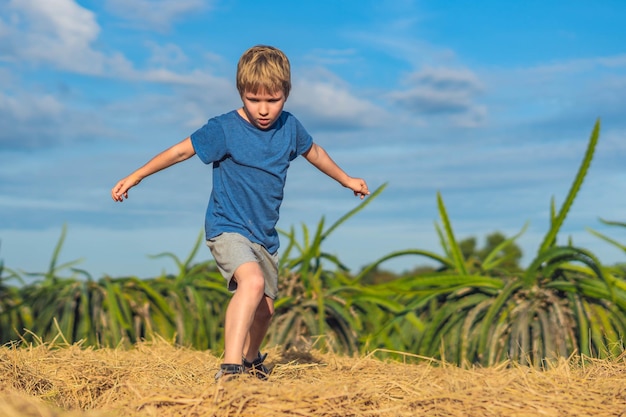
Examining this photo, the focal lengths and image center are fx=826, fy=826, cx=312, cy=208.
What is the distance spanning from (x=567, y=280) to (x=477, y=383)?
2.23 m

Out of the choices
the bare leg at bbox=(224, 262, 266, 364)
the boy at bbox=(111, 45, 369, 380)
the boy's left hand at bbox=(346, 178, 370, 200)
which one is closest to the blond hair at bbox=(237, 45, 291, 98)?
the boy at bbox=(111, 45, 369, 380)

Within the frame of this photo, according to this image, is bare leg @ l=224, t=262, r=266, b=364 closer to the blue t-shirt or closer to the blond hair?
the blue t-shirt

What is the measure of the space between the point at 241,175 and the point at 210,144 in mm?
197

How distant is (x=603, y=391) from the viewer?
2.94 m

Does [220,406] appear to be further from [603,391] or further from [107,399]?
[603,391]

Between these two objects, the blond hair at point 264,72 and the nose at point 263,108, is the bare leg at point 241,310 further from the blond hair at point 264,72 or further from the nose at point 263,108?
the blond hair at point 264,72

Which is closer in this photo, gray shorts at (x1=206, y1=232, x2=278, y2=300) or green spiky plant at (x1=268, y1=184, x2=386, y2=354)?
gray shorts at (x1=206, y1=232, x2=278, y2=300)

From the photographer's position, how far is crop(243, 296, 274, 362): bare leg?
3.91 meters

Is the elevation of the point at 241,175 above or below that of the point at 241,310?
above

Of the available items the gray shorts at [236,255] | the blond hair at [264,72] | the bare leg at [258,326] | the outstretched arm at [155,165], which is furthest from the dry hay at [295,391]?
the blond hair at [264,72]

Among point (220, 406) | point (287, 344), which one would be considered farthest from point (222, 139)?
point (287, 344)

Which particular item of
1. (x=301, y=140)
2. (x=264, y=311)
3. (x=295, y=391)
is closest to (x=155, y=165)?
(x=301, y=140)

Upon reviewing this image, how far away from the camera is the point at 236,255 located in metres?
3.55

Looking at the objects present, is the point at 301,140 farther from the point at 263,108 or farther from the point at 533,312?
the point at 533,312
